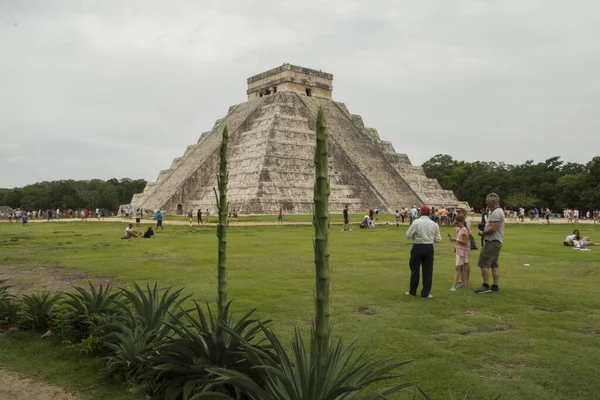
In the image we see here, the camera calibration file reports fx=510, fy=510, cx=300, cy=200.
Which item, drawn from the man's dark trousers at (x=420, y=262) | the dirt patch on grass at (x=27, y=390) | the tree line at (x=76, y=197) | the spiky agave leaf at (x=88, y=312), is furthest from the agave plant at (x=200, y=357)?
the tree line at (x=76, y=197)

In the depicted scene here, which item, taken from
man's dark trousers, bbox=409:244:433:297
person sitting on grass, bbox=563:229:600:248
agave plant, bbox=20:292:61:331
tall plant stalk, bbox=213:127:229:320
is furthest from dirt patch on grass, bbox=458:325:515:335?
person sitting on grass, bbox=563:229:600:248

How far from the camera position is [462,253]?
8.23 metres

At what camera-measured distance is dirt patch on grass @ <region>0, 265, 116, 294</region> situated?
862cm

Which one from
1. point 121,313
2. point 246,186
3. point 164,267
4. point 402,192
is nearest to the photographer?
point 121,313

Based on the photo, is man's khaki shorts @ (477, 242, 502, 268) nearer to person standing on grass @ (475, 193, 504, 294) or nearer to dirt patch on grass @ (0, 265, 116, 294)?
person standing on grass @ (475, 193, 504, 294)

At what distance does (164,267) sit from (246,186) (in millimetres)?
26946

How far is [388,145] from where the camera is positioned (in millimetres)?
50719

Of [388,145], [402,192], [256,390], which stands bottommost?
[256,390]

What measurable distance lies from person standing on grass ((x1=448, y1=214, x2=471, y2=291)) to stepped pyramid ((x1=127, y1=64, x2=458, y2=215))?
88.1 ft

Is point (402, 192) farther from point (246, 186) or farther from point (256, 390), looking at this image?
point (256, 390)

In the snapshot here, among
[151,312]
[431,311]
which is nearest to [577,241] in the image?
[431,311]

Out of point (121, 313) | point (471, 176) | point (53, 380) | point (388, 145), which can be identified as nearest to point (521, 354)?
point (121, 313)

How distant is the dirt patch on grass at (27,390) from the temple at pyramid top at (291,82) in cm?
4431

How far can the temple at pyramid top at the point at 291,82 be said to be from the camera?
47.9 meters
